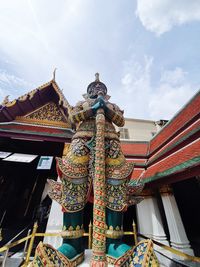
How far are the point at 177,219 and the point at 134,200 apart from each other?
61.1 inches

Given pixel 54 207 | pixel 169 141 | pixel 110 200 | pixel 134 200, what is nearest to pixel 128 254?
pixel 110 200

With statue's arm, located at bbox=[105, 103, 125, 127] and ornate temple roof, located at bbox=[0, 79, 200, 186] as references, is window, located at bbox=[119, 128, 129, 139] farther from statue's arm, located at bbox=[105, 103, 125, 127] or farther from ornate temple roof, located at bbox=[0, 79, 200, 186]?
statue's arm, located at bbox=[105, 103, 125, 127]

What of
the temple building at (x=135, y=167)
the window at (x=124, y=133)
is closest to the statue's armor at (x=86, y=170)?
the temple building at (x=135, y=167)

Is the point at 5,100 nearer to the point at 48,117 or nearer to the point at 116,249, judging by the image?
the point at 48,117

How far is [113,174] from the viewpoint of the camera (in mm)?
1739

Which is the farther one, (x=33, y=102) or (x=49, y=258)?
(x=33, y=102)

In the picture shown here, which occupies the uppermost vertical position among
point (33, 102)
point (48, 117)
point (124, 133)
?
point (124, 133)

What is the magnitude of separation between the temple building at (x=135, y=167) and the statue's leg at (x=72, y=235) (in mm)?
1259

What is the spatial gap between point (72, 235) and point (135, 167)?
3.19m

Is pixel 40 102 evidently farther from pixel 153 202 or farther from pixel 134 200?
pixel 153 202

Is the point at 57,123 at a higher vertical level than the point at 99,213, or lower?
higher

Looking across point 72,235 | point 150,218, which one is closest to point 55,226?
point 72,235

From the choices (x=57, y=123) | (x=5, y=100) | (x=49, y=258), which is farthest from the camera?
(x=57, y=123)

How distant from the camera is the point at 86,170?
5.86 ft
